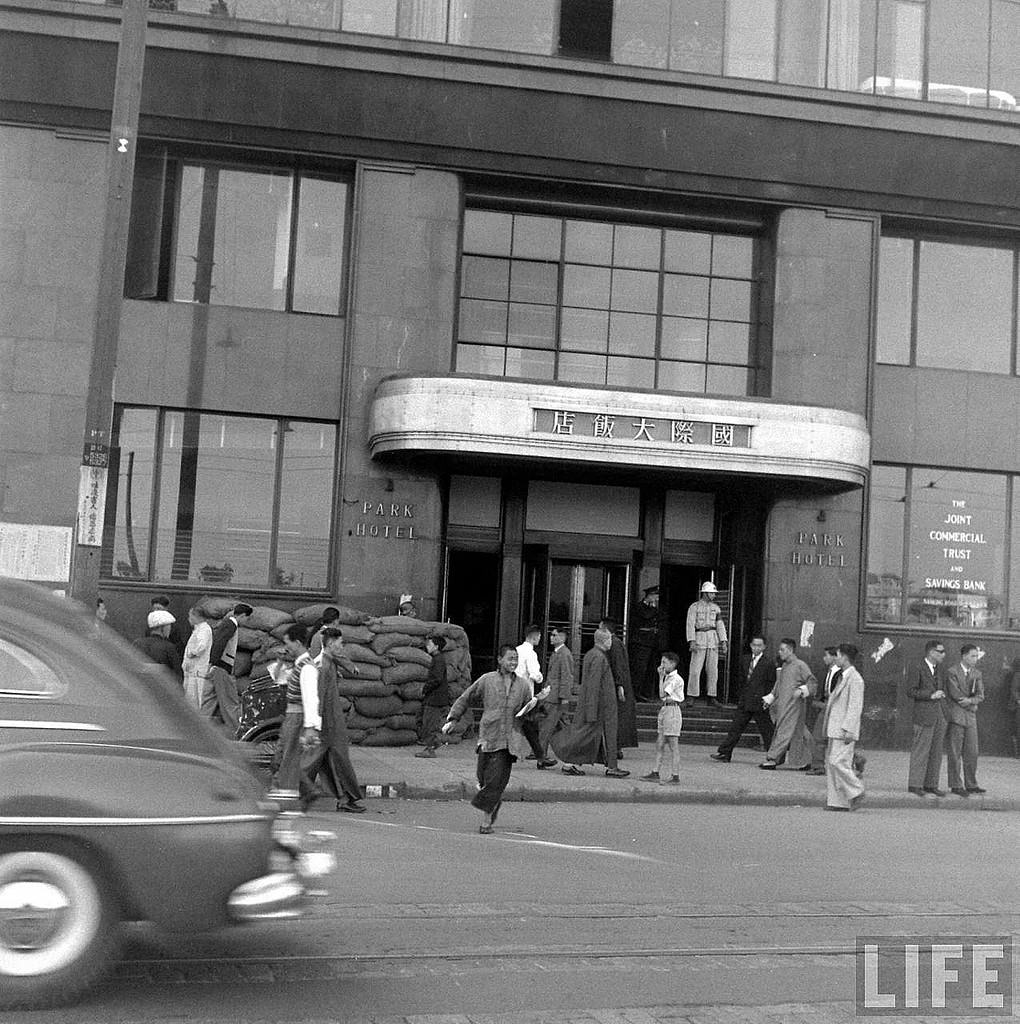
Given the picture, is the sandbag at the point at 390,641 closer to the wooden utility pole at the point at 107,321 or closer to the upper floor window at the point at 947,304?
the wooden utility pole at the point at 107,321

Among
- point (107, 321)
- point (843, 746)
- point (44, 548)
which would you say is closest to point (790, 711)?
point (843, 746)

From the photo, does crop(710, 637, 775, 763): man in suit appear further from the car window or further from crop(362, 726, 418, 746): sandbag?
the car window

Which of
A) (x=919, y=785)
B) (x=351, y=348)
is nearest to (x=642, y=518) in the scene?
(x=351, y=348)

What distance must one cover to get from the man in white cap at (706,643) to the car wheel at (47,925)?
16.0 m

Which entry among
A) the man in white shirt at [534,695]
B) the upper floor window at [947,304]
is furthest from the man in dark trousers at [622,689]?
the upper floor window at [947,304]

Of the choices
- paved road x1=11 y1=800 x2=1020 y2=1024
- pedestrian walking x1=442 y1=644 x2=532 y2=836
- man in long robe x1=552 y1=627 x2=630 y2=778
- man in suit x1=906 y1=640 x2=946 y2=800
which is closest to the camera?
paved road x1=11 y1=800 x2=1020 y2=1024

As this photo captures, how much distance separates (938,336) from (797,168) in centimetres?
359

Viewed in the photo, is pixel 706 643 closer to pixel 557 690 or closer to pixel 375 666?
pixel 557 690

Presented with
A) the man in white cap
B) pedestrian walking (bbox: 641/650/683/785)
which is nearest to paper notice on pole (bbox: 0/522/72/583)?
pedestrian walking (bbox: 641/650/683/785)

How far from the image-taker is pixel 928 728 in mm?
15844

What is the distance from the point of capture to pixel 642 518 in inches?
861

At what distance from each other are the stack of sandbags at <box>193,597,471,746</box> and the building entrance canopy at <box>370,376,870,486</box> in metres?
2.92

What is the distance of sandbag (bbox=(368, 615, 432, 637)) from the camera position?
17.5 metres

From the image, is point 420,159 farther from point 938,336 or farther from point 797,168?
point 938,336
